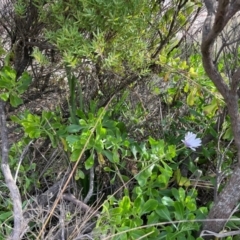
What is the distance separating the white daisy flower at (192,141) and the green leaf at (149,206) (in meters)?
0.30

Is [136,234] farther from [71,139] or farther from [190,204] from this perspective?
[71,139]

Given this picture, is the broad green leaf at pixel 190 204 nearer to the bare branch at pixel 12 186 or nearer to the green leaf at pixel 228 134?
the green leaf at pixel 228 134

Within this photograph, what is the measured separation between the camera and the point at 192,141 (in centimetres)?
189

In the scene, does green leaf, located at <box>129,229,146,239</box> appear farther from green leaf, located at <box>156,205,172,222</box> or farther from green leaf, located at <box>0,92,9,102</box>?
green leaf, located at <box>0,92,9,102</box>

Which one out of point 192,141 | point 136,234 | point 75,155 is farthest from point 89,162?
point 192,141

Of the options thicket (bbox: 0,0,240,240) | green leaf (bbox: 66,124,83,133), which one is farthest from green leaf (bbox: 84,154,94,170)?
green leaf (bbox: 66,124,83,133)

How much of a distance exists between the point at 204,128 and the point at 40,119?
2.40 feet

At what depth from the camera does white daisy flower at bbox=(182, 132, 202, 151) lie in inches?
73.8

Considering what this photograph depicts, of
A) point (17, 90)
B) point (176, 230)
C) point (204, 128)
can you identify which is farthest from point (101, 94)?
point (176, 230)

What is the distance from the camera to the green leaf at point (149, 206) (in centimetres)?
169

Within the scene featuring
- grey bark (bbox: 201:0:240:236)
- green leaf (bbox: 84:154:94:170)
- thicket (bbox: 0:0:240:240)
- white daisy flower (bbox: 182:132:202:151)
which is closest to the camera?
grey bark (bbox: 201:0:240:236)

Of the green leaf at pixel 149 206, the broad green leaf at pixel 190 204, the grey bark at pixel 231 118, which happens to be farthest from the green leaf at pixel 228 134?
the green leaf at pixel 149 206

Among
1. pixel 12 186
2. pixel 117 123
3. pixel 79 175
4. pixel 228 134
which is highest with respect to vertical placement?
pixel 228 134

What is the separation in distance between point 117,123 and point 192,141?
1.03 ft
